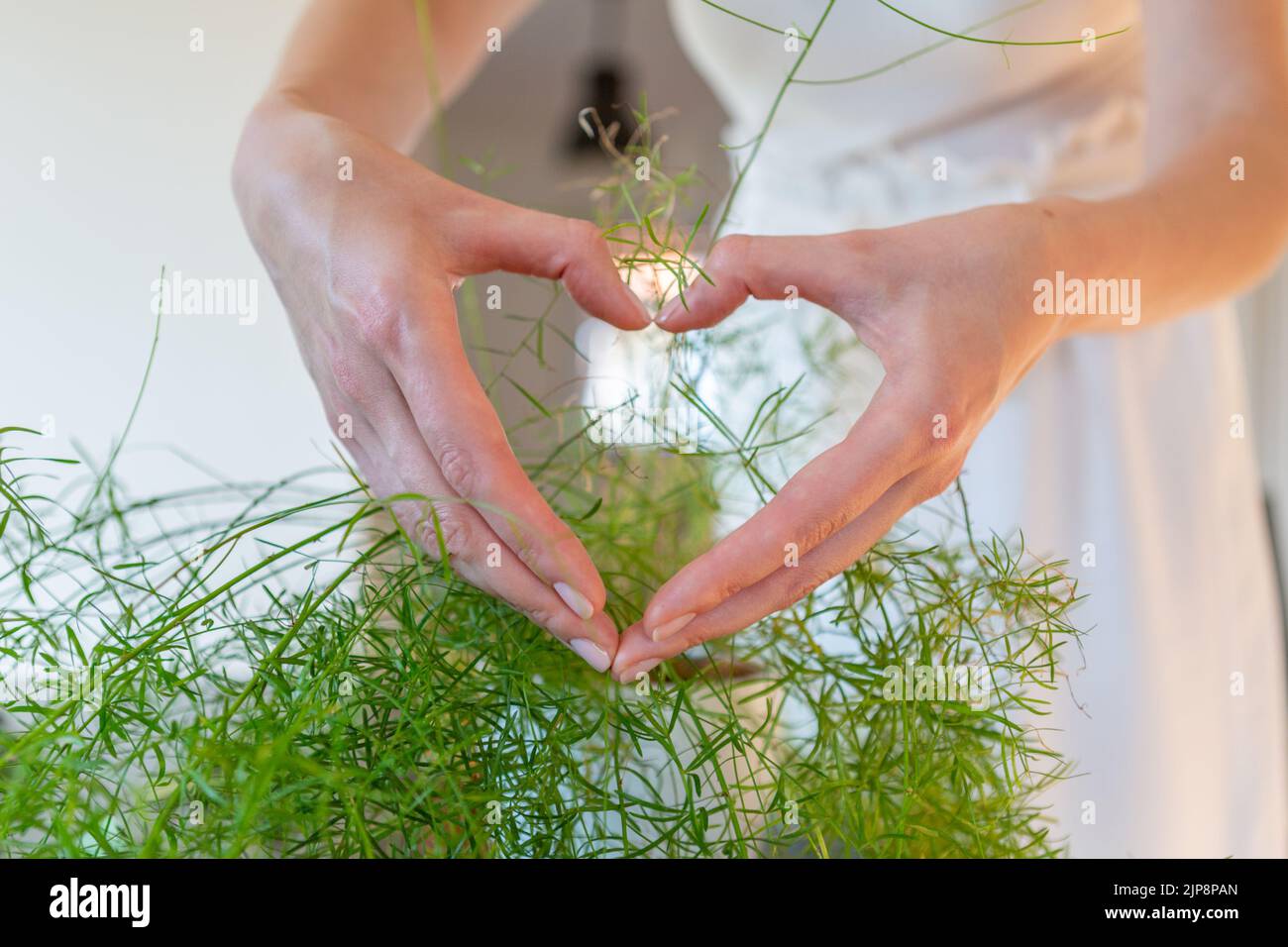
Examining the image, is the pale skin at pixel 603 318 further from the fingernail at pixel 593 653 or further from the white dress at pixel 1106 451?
the white dress at pixel 1106 451

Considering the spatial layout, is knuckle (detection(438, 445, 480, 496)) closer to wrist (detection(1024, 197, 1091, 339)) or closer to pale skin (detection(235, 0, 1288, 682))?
pale skin (detection(235, 0, 1288, 682))

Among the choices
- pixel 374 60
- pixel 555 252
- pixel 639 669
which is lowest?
pixel 639 669

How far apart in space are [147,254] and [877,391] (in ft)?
2.76

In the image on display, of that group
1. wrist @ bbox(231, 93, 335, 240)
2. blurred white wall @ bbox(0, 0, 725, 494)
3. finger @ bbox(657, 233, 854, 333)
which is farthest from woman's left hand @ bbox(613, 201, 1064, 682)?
blurred white wall @ bbox(0, 0, 725, 494)

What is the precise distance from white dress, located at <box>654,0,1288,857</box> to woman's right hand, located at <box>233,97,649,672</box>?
0.28 m

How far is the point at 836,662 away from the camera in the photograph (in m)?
0.27

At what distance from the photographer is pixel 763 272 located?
0.24 meters

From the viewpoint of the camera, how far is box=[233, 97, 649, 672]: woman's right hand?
0.76 ft

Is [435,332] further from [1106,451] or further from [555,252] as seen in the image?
[1106,451]

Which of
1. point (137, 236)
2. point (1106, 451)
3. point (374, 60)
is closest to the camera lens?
point (374, 60)

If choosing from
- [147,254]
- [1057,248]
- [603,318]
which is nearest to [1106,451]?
[1057,248]

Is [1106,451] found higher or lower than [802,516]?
higher

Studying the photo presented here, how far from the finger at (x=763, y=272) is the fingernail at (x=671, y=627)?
0.08 m

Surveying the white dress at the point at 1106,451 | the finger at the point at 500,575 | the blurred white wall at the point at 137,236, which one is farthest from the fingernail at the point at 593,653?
the blurred white wall at the point at 137,236
